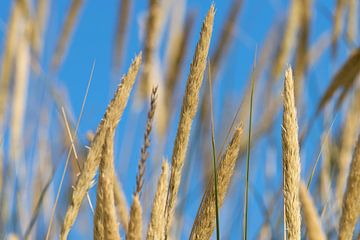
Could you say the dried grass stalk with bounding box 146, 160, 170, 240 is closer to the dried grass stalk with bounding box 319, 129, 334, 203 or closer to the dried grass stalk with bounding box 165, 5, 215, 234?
the dried grass stalk with bounding box 165, 5, 215, 234

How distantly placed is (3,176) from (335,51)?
634 millimetres

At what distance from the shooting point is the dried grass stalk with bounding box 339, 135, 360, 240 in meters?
0.51

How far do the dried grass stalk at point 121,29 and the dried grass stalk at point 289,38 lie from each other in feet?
0.98

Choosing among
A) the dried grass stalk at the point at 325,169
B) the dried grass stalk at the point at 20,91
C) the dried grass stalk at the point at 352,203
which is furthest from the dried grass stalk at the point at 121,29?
the dried grass stalk at the point at 352,203

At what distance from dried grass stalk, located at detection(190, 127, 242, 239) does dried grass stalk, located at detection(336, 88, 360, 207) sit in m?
0.79

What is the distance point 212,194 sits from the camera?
469 mm

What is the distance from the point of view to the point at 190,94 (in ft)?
1.57

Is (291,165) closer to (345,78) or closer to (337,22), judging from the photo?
(345,78)

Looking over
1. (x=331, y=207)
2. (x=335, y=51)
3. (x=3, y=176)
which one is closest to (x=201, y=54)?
(x=331, y=207)

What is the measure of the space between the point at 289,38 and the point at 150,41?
27 centimetres

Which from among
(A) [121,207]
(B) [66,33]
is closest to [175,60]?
(B) [66,33]

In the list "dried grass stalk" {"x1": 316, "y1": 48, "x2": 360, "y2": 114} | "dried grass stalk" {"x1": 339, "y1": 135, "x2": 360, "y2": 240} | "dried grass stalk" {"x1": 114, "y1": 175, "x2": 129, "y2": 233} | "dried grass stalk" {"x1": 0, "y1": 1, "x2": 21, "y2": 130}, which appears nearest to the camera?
"dried grass stalk" {"x1": 339, "y1": 135, "x2": 360, "y2": 240}

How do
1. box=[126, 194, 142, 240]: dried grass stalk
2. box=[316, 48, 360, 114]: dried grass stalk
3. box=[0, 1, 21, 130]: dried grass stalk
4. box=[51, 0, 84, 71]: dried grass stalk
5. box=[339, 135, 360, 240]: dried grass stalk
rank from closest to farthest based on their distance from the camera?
box=[126, 194, 142, 240]: dried grass stalk → box=[339, 135, 360, 240]: dried grass stalk → box=[316, 48, 360, 114]: dried grass stalk → box=[0, 1, 21, 130]: dried grass stalk → box=[51, 0, 84, 71]: dried grass stalk

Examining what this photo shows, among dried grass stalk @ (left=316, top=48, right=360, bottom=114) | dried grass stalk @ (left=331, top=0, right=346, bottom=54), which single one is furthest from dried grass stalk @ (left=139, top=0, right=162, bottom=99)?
dried grass stalk @ (left=316, top=48, right=360, bottom=114)
